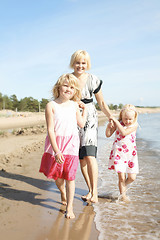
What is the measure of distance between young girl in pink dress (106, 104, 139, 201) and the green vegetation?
55607 mm

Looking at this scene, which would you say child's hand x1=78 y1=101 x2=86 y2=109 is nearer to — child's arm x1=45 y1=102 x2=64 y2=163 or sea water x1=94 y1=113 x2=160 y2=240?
child's arm x1=45 y1=102 x2=64 y2=163

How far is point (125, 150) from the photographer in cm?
356

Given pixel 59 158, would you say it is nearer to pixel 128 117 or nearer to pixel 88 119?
pixel 88 119

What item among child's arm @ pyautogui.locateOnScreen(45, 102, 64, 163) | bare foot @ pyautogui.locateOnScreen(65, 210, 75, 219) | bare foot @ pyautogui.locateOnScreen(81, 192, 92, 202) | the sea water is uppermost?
child's arm @ pyautogui.locateOnScreen(45, 102, 64, 163)

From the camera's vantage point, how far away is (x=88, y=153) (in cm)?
346

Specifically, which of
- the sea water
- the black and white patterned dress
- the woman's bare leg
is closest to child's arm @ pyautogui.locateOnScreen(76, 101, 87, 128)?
the black and white patterned dress

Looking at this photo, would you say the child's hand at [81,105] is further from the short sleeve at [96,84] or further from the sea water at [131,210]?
the sea water at [131,210]

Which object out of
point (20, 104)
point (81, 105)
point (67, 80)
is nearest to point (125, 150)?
point (81, 105)

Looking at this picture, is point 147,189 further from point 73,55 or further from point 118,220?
point 73,55

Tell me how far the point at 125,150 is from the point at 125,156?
89mm

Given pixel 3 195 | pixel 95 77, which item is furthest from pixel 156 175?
pixel 3 195

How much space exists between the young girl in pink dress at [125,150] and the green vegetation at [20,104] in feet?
182

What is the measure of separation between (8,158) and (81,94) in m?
3.32

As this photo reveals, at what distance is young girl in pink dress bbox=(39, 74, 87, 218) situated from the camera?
113 inches
